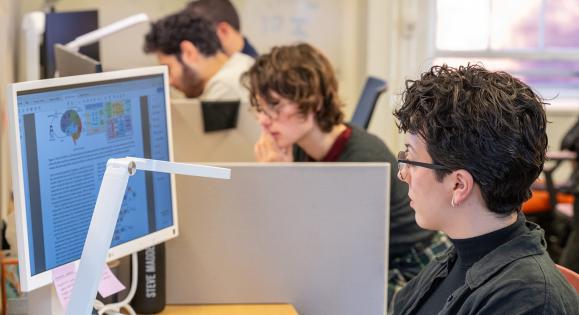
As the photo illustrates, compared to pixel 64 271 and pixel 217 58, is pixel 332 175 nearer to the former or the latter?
pixel 64 271

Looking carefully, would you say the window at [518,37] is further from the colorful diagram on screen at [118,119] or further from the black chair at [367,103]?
the colorful diagram on screen at [118,119]

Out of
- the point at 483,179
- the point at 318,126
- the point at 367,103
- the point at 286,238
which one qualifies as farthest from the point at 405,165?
the point at 367,103

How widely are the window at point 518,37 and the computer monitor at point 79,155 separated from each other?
299 centimetres

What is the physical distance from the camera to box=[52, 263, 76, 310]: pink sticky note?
151 centimetres

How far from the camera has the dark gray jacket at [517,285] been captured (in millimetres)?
1283

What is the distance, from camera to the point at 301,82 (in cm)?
243

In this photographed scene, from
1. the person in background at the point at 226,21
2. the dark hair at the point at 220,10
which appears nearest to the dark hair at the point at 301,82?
the person in background at the point at 226,21

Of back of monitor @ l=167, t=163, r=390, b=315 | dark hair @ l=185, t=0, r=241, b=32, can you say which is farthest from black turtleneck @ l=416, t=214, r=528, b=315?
dark hair @ l=185, t=0, r=241, b=32

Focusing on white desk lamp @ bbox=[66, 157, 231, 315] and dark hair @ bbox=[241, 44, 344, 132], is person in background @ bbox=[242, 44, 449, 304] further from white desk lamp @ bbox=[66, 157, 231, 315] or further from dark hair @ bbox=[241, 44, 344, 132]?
white desk lamp @ bbox=[66, 157, 231, 315]

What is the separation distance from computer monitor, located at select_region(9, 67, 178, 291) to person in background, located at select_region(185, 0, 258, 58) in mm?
2393

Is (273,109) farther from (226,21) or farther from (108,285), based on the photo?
(226,21)

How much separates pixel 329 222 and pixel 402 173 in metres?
0.41

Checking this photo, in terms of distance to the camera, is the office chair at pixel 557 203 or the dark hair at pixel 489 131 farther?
the office chair at pixel 557 203

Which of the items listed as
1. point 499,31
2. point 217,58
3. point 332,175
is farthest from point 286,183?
point 499,31
